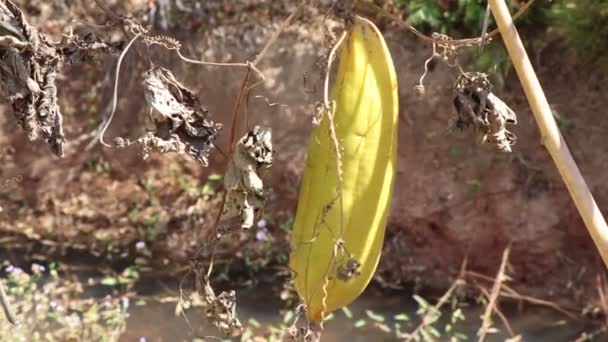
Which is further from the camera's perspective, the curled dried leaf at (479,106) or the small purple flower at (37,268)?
the small purple flower at (37,268)

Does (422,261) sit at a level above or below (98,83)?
below

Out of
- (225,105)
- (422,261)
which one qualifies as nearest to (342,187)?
(422,261)

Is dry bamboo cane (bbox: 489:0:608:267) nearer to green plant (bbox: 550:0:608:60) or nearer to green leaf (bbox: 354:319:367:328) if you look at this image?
green plant (bbox: 550:0:608:60)

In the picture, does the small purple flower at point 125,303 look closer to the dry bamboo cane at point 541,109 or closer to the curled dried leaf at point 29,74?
the curled dried leaf at point 29,74

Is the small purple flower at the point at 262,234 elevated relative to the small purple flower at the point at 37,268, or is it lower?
elevated

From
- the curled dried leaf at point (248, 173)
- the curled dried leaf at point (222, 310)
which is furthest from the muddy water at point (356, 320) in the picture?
the curled dried leaf at point (248, 173)

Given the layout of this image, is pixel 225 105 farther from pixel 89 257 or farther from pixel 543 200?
pixel 543 200

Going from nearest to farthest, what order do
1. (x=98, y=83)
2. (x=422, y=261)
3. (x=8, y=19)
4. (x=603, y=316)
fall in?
(x=8, y=19)
(x=603, y=316)
(x=422, y=261)
(x=98, y=83)

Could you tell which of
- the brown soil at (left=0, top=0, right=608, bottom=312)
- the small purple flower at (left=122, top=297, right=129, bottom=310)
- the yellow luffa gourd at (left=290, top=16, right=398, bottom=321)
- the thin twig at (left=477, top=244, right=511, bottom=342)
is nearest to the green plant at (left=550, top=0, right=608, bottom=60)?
the brown soil at (left=0, top=0, right=608, bottom=312)
